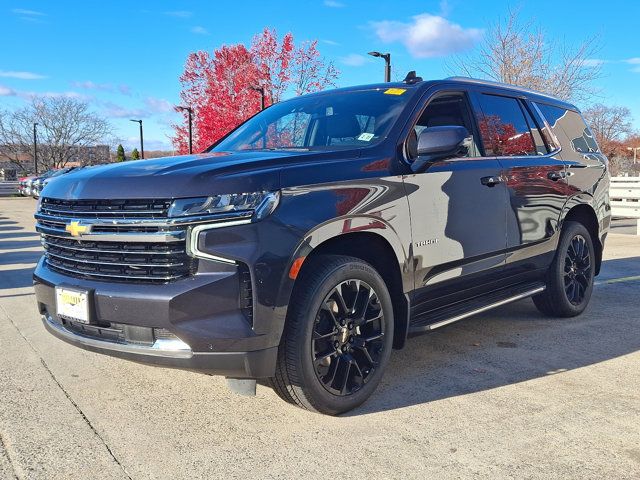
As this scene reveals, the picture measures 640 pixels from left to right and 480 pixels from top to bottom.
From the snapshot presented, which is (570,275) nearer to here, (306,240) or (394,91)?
(394,91)

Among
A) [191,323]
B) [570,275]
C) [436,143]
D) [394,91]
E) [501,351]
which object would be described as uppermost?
[394,91]

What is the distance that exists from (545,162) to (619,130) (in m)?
36.2

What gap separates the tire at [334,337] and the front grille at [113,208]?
782 mm

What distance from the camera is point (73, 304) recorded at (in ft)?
9.71

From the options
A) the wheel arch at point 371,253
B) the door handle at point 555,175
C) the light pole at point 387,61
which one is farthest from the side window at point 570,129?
the light pole at point 387,61

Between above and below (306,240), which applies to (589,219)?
below

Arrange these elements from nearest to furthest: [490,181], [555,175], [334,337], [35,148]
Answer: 1. [334,337]
2. [490,181]
3. [555,175]
4. [35,148]

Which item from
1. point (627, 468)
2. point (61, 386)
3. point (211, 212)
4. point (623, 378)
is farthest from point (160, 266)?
point (623, 378)

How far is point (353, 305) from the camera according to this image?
3.14 m

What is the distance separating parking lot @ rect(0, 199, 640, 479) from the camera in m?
2.63

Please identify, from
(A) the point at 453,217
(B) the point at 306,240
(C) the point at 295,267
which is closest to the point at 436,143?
(A) the point at 453,217

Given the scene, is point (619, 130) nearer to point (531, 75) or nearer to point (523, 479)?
point (531, 75)

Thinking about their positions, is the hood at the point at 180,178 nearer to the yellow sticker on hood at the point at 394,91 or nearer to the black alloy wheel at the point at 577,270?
the yellow sticker on hood at the point at 394,91

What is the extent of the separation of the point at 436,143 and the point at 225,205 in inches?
56.4
